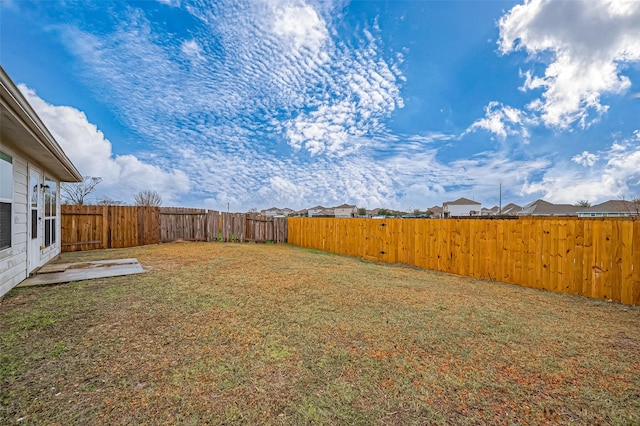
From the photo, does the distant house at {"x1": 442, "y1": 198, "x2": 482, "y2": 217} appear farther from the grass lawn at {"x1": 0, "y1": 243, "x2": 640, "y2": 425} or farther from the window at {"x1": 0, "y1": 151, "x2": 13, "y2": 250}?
the window at {"x1": 0, "y1": 151, "x2": 13, "y2": 250}

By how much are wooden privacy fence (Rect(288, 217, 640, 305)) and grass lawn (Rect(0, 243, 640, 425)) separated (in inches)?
21.9

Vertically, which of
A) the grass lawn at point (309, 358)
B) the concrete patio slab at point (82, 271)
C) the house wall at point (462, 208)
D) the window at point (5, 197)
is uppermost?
the house wall at point (462, 208)

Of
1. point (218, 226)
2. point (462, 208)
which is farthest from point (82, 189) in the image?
point (462, 208)

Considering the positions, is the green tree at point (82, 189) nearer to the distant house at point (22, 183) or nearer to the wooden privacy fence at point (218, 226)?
the wooden privacy fence at point (218, 226)

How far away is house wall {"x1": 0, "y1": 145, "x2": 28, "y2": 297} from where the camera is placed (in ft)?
12.9

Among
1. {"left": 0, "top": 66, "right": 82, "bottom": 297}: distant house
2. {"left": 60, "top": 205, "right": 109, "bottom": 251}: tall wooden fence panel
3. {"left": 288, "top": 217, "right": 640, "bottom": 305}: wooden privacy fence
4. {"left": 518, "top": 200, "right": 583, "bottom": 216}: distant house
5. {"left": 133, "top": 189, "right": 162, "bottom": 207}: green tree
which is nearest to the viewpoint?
{"left": 0, "top": 66, "right": 82, "bottom": 297}: distant house

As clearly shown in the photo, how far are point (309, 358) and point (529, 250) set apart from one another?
541 cm

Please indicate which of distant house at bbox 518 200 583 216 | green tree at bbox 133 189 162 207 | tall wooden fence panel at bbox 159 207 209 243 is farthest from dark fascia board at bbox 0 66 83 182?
distant house at bbox 518 200 583 216

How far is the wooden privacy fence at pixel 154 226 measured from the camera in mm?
9195

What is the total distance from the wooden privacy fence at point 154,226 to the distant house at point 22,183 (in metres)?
3.10

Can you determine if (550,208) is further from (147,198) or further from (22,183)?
(147,198)

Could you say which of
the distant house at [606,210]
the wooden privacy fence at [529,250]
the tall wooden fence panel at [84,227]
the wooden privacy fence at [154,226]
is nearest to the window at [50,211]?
the tall wooden fence panel at [84,227]

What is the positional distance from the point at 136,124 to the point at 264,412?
13.7 m

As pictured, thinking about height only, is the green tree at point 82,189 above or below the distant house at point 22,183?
above
